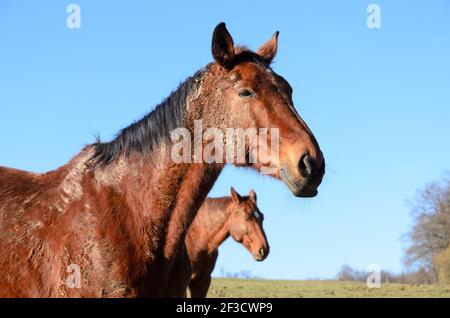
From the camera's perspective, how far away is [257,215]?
1588 centimetres

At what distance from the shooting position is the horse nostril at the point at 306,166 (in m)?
4.80

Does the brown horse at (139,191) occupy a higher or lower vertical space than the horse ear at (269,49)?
lower

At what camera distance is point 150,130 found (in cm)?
538

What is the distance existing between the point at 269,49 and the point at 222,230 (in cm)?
980

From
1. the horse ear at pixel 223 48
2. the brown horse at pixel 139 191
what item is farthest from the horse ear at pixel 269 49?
the horse ear at pixel 223 48

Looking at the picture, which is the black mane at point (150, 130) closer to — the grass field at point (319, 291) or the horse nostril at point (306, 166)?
the horse nostril at point (306, 166)

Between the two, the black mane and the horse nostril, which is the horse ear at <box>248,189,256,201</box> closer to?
the black mane

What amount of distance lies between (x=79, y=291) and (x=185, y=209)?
1103 mm

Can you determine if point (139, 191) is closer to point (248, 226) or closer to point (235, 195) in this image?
point (248, 226)

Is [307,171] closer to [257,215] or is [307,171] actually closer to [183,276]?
[183,276]

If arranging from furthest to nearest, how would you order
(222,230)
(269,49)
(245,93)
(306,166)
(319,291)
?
(319,291)
(222,230)
(269,49)
(245,93)
(306,166)

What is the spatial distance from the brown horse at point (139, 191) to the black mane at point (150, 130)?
0.4 inches

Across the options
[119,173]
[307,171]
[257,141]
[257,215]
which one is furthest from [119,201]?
[257,215]

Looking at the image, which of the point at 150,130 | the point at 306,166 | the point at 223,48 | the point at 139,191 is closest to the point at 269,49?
the point at 223,48
